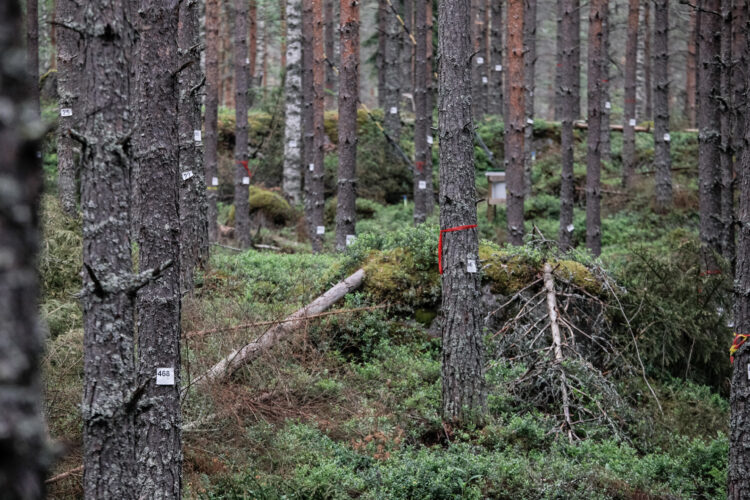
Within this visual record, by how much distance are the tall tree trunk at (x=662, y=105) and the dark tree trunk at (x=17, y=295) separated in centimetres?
1861

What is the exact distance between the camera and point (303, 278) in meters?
10.5

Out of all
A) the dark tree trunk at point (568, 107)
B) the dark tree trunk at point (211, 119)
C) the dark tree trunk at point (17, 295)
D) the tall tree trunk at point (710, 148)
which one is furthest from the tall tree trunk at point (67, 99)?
the dark tree trunk at point (568, 107)

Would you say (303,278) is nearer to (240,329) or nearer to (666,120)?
(240,329)

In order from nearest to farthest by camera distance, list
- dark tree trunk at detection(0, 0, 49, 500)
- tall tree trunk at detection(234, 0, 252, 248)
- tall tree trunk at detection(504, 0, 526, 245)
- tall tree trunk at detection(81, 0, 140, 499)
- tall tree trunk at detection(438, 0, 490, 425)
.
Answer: dark tree trunk at detection(0, 0, 49, 500) → tall tree trunk at detection(81, 0, 140, 499) → tall tree trunk at detection(438, 0, 490, 425) → tall tree trunk at detection(504, 0, 526, 245) → tall tree trunk at detection(234, 0, 252, 248)

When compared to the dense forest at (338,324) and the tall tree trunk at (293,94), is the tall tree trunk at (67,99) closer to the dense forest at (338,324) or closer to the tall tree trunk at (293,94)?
the dense forest at (338,324)

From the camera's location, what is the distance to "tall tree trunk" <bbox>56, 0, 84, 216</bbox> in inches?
399

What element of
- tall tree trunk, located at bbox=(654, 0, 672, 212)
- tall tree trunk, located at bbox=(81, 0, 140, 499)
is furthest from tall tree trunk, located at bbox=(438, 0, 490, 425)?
tall tree trunk, located at bbox=(654, 0, 672, 212)

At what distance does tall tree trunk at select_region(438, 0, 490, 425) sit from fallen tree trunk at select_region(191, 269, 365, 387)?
2171 mm

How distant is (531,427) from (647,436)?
62.2 inches

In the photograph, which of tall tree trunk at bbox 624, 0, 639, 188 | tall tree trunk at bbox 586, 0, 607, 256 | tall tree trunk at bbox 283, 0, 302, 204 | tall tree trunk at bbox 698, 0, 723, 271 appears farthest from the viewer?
tall tree trunk at bbox 624, 0, 639, 188

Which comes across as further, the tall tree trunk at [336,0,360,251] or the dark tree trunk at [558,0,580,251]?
the dark tree trunk at [558,0,580,251]

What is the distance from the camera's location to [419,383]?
8.16 metres

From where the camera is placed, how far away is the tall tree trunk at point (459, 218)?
7215 mm

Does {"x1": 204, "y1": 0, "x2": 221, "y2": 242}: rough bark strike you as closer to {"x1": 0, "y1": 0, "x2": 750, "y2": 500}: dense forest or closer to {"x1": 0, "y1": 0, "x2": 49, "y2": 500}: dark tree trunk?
{"x1": 0, "y1": 0, "x2": 750, "y2": 500}: dense forest
